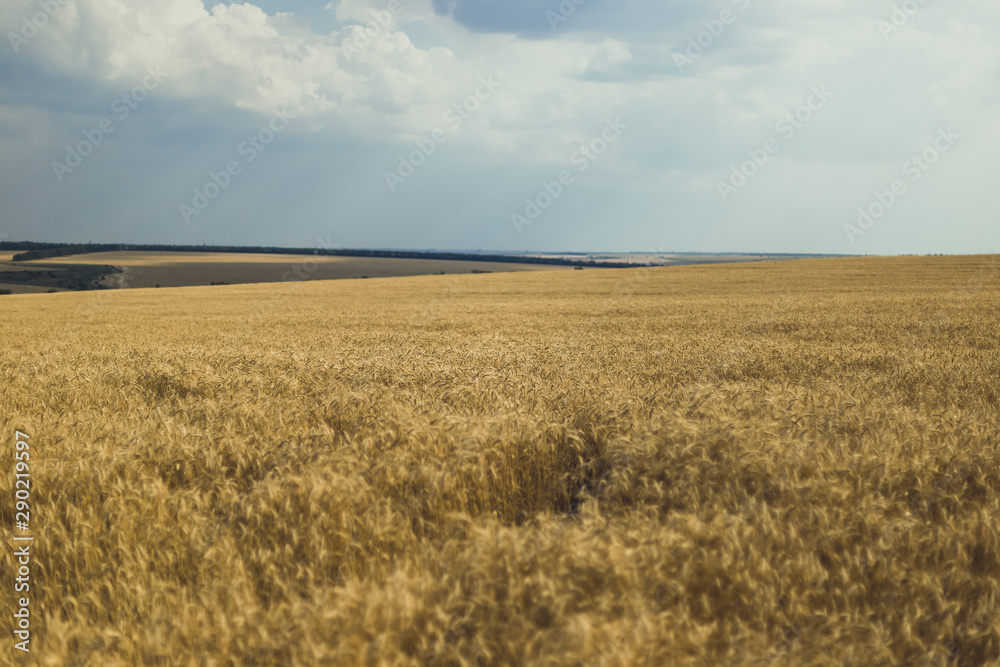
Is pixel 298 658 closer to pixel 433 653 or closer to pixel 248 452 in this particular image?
pixel 433 653

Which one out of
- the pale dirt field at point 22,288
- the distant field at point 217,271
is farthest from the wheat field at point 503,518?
the pale dirt field at point 22,288

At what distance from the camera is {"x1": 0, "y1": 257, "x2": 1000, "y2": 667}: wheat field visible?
1989 mm

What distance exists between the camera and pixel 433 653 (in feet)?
6.13

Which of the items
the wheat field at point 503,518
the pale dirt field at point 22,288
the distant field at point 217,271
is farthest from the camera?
the distant field at point 217,271

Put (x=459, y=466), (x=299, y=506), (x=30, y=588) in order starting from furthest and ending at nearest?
(x=459, y=466)
(x=299, y=506)
(x=30, y=588)

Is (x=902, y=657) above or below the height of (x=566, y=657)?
below

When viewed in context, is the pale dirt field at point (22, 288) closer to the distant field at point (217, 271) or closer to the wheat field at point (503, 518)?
the distant field at point (217, 271)

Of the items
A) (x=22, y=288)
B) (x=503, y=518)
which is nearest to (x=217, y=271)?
(x=22, y=288)

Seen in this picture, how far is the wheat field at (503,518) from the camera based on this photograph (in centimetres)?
199

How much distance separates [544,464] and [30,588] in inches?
108

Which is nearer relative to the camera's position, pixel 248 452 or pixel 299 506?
pixel 299 506

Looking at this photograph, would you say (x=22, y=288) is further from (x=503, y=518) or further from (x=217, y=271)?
(x=503, y=518)

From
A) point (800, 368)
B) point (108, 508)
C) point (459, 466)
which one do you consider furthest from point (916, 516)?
point (800, 368)

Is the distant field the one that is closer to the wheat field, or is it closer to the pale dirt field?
the pale dirt field
